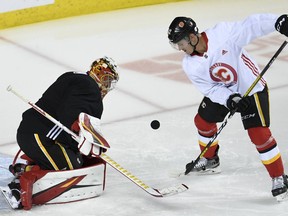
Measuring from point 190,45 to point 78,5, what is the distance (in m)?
3.46

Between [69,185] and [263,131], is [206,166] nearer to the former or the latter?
[263,131]

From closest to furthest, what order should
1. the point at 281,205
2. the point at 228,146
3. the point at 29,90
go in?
1. the point at 281,205
2. the point at 228,146
3. the point at 29,90

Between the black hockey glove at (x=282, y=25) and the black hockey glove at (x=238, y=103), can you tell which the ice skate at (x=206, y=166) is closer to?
the black hockey glove at (x=238, y=103)

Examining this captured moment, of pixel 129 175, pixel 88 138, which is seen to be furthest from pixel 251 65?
pixel 88 138

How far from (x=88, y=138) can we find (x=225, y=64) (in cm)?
68

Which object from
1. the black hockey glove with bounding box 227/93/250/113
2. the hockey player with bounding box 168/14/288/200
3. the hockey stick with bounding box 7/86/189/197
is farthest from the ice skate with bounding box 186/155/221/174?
the black hockey glove with bounding box 227/93/250/113

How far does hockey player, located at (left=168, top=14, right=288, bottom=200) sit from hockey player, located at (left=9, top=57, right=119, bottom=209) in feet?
1.10

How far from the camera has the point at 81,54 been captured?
6477 millimetres

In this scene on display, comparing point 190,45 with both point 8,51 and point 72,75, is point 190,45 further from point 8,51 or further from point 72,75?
point 8,51

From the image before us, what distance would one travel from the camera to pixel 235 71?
4.02m

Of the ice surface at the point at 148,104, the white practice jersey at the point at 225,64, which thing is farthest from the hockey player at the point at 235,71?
the ice surface at the point at 148,104

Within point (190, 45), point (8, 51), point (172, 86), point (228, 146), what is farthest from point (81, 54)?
point (190, 45)

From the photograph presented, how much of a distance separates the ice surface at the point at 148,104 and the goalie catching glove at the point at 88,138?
27cm

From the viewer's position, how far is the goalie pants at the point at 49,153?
3.97 m
